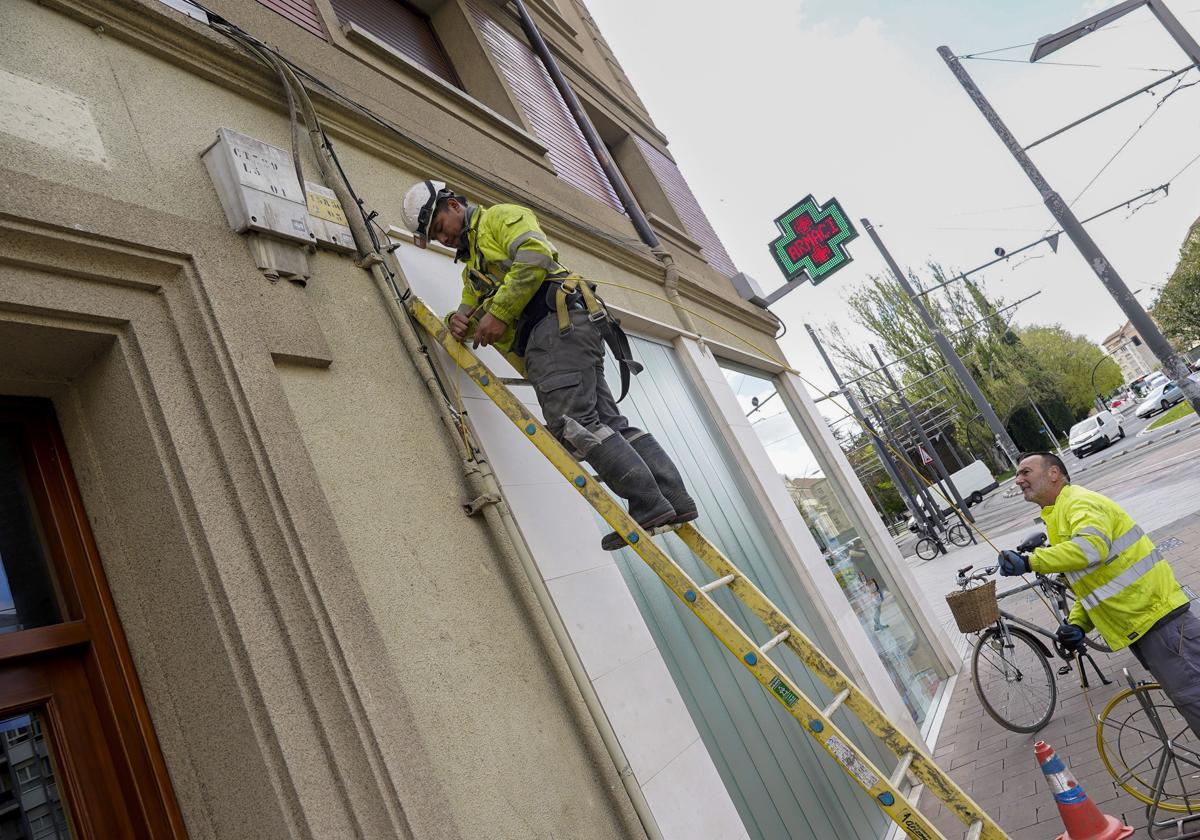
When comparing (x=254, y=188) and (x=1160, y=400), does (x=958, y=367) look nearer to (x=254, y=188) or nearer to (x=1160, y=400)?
(x=1160, y=400)

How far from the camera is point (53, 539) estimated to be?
98.3 inches

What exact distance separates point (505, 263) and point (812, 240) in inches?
310

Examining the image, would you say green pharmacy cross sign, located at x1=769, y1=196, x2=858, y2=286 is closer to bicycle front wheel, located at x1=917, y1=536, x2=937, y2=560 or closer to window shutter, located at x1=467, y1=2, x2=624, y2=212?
window shutter, located at x1=467, y1=2, x2=624, y2=212

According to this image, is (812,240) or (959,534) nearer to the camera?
(812,240)

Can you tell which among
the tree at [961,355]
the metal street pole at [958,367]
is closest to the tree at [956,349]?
the tree at [961,355]

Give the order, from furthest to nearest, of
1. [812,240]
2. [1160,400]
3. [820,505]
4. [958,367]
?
[1160,400] → [958,367] → [812,240] → [820,505]

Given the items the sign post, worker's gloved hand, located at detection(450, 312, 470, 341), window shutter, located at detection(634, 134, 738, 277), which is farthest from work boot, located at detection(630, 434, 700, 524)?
the sign post

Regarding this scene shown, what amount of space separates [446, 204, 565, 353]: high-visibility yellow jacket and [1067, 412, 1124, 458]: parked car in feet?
119

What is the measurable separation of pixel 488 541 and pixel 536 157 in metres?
3.91

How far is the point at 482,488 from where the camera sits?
3318mm

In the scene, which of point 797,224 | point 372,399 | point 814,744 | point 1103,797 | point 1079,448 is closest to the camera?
point 372,399


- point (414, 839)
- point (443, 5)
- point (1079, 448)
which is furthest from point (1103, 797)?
point (1079, 448)

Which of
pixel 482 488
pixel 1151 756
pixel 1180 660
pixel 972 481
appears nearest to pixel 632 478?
pixel 482 488

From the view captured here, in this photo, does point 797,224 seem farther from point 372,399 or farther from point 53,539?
point 53,539
